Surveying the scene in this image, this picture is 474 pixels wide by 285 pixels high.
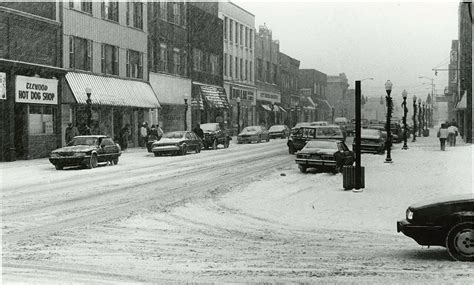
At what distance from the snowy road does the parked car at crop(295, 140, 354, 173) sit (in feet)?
2.46

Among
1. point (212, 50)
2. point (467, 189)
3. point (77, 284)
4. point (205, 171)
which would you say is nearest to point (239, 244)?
point (77, 284)

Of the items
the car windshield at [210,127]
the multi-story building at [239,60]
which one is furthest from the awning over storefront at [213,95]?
the car windshield at [210,127]

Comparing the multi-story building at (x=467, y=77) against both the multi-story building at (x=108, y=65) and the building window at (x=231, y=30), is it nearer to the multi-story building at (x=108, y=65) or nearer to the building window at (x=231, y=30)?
the multi-story building at (x=108, y=65)

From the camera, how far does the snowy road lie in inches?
332

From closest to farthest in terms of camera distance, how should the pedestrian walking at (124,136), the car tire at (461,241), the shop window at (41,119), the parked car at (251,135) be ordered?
the car tire at (461,241) < the shop window at (41,119) < the pedestrian walking at (124,136) < the parked car at (251,135)

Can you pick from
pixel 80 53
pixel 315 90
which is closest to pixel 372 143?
pixel 80 53

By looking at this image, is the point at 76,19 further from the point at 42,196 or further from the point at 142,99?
the point at 42,196

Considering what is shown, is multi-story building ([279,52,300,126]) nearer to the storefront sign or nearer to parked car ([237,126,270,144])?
parked car ([237,126,270,144])

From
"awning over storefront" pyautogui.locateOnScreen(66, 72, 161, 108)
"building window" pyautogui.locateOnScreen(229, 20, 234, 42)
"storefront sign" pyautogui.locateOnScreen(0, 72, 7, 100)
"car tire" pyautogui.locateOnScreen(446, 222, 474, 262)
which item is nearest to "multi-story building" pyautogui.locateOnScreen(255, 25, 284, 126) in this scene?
"building window" pyautogui.locateOnScreen(229, 20, 234, 42)

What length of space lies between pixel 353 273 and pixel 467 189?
33.9ft

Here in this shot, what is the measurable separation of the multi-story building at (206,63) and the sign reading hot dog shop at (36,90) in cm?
2119

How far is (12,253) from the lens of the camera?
31.4ft

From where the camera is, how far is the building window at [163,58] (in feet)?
159

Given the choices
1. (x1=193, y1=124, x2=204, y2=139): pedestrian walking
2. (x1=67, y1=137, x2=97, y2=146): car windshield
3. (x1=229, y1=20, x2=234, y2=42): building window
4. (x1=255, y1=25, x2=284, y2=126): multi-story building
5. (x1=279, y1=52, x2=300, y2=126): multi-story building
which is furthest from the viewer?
(x1=279, y1=52, x2=300, y2=126): multi-story building
